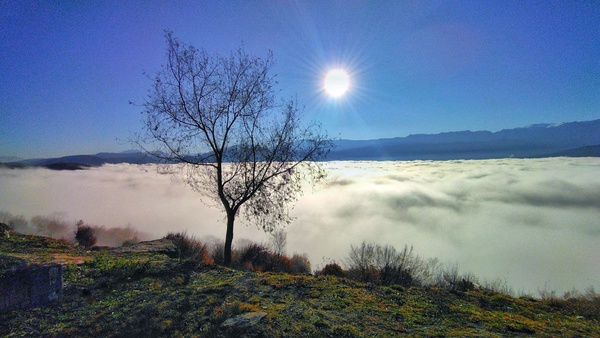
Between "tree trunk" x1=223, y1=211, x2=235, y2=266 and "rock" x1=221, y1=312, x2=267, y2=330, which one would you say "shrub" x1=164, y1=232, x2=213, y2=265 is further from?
"rock" x1=221, y1=312, x2=267, y2=330

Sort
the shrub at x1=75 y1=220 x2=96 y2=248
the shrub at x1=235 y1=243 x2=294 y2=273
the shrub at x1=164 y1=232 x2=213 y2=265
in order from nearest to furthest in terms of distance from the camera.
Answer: the shrub at x1=164 y1=232 x2=213 y2=265 < the shrub at x1=235 y1=243 x2=294 y2=273 < the shrub at x1=75 y1=220 x2=96 y2=248

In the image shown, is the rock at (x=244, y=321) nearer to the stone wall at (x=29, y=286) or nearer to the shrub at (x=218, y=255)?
the stone wall at (x=29, y=286)

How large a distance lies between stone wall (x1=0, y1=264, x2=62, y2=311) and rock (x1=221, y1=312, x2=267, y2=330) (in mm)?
4130

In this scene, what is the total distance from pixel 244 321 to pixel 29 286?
186 inches

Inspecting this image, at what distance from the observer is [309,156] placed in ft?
47.7

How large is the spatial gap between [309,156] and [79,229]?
36.9 m

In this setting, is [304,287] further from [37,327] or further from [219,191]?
[219,191]

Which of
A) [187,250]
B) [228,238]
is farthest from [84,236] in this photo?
[228,238]

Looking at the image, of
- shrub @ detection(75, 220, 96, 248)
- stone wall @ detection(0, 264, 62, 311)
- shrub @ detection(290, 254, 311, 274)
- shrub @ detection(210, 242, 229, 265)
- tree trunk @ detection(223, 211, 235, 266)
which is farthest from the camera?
shrub @ detection(290, 254, 311, 274)

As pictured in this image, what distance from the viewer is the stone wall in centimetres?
589

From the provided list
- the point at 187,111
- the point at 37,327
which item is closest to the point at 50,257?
the point at 37,327

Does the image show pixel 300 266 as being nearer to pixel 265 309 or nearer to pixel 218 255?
pixel 218 255

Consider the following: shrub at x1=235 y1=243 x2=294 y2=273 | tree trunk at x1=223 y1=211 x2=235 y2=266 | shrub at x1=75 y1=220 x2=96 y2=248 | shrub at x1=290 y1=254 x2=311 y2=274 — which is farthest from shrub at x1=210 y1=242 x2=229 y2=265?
shrub at x1=75 y1=220 x2=96 y2=248

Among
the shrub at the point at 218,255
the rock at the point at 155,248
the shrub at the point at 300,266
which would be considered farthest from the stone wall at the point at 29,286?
the shrub at the point at 300,266
